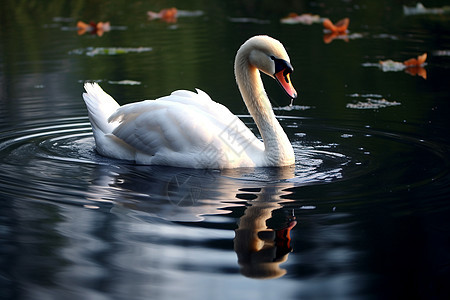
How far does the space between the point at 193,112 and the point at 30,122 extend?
8.36 feet

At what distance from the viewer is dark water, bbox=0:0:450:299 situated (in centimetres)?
399

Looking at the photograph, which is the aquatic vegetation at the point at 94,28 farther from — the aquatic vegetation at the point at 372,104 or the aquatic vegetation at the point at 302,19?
the aquatic vegetation at the point at 372,104

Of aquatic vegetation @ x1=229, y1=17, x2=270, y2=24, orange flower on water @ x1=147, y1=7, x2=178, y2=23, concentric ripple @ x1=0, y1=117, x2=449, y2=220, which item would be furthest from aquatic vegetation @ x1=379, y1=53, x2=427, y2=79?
orange flower on water @ x1=147, y1=7, x2=178, y2=23

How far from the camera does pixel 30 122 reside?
8211mm

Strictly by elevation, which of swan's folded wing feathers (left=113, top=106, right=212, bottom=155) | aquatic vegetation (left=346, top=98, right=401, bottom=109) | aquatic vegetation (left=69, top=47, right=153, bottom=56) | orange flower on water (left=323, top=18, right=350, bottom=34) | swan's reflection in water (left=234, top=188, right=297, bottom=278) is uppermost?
orange flower on water (left=323, top=18, right=350, bottom=34)

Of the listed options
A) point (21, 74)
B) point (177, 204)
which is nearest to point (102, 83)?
point (21, 74)

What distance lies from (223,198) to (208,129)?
102 cm

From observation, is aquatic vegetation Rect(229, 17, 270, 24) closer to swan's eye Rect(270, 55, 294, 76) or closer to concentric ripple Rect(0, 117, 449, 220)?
concentric ripple Rect(0, 117, 449, 220)

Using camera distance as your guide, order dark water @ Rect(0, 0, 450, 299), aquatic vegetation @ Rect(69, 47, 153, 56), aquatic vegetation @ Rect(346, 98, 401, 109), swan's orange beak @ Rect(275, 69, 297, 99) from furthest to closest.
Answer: aquatic vegetation @ Rect(69, 47, 153, 56), aquatic vegetation @ Rect(346, 98, 401, 109), swan's orange beak @ Rect(275, 69, 297, 99), dark water @ Rect(0, 0, 450, 299)

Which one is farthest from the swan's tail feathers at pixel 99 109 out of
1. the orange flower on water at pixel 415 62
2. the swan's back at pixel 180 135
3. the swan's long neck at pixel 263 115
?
the orange flower on water at pixel 415 62

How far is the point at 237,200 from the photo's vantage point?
537cm

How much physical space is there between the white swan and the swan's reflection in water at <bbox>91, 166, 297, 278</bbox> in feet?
0.39

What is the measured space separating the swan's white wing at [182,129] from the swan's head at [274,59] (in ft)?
1.80

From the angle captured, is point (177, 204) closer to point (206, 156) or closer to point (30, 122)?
point (206, 156)
